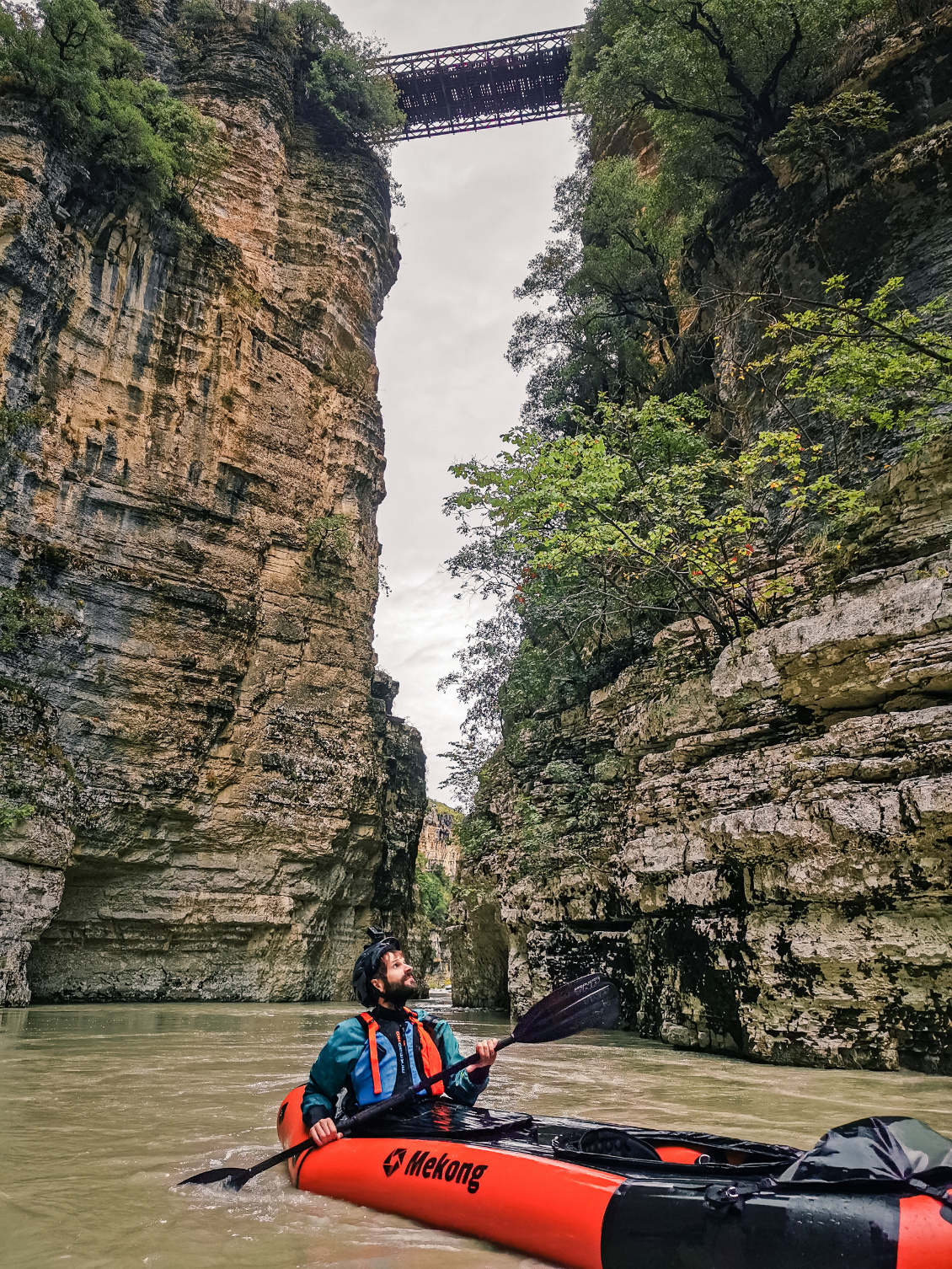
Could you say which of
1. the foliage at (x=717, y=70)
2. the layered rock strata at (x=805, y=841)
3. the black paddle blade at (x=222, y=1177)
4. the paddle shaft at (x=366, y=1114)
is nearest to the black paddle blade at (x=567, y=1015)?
the paddle shaft at (x=366, y=1114)

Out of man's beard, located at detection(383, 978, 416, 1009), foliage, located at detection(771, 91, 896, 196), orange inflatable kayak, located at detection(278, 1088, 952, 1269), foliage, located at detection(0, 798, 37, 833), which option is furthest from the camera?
foliage, located at detection(0, 798, 37, 833)

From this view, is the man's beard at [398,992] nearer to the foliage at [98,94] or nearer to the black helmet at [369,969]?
the black helmet at [369,969]

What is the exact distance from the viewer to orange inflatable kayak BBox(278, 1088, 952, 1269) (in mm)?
1803

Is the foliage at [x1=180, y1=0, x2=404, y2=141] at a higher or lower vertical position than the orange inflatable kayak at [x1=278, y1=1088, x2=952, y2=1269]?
higher

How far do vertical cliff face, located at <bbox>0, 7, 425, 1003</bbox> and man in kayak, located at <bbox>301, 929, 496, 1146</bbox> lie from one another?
10.2 metres

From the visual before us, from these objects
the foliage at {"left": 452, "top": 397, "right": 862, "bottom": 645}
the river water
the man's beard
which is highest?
the foliage at {"left": 452, "top": 397, "right": 862, "bottom": 645}

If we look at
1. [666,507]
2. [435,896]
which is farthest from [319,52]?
[435,896]

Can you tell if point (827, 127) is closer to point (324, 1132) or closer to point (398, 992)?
point (398, 992)

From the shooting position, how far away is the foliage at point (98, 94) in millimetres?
13992

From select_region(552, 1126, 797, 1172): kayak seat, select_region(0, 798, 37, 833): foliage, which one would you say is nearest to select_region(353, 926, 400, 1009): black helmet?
select_region(552, 1126, 797, 1172): kayak seat

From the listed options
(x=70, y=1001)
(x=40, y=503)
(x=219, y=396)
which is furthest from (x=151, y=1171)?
(x=219, y=396)

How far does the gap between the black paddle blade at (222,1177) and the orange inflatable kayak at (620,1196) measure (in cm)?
26

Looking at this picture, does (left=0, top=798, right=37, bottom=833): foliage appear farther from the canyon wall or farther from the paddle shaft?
the paddle shaft

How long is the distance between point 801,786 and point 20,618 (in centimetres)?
1244
